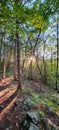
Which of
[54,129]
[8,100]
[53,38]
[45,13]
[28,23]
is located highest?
[53,38]

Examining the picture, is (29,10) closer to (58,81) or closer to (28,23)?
(28,23)

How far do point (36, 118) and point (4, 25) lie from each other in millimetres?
4593

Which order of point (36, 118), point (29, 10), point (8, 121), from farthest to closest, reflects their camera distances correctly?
point (36, 118), point (8, 121), point (29, 10)

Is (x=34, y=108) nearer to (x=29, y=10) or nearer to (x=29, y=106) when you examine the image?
(x=29, y=106)

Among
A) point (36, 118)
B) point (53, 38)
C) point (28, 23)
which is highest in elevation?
point (53, 38)

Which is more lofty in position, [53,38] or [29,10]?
[53,38]

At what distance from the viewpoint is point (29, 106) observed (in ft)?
21.6

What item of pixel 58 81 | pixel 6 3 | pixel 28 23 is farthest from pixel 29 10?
pixel 58 81

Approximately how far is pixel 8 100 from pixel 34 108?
1.29 m

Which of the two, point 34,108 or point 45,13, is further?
point 34,108

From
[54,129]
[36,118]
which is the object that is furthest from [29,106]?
[54,129]

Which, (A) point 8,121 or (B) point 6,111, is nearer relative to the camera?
(A) point 8,121

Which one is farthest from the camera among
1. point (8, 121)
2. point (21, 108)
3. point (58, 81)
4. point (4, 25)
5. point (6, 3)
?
point (58, 81)

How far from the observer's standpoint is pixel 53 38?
1906cm
